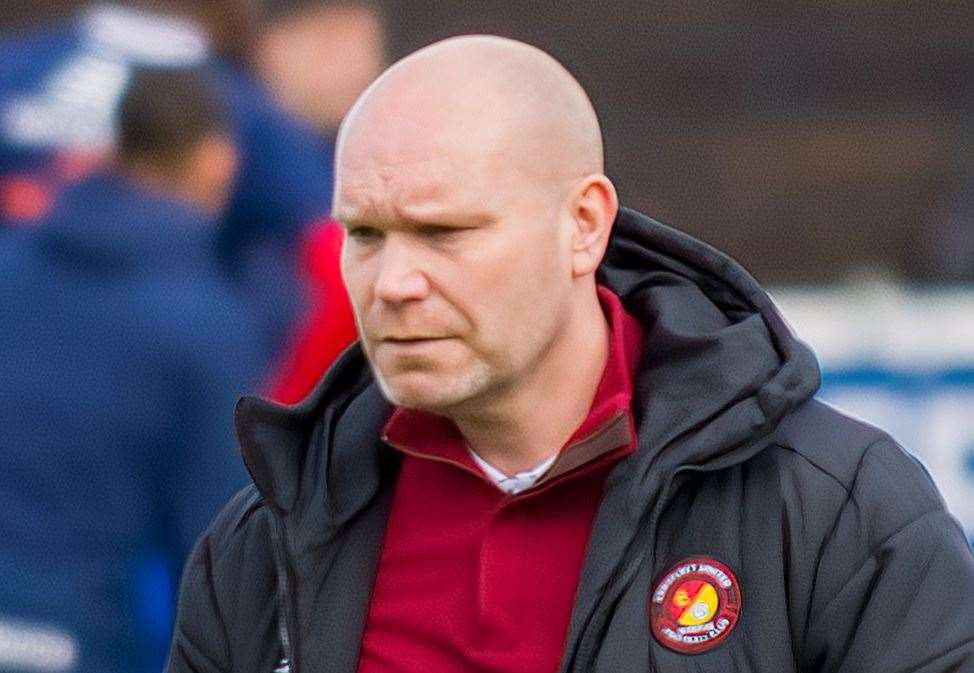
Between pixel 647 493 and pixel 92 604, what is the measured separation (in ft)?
5.42

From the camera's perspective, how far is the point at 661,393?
254 cm

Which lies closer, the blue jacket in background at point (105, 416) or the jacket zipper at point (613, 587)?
the jacket zipper at point (613, 587)

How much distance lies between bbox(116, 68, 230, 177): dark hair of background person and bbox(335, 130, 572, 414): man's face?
141 centimetres

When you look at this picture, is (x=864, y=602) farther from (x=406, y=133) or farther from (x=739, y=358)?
(x=406, y=133)

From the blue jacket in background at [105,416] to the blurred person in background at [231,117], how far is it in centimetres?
25

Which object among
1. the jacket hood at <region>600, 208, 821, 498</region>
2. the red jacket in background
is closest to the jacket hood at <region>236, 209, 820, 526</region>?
the jacket hood at <region>600, 208, 821, 498</region>

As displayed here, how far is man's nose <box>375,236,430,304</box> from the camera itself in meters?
2.44

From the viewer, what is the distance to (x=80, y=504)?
3701 millimetres

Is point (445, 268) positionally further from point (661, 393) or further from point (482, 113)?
point (661, 393)

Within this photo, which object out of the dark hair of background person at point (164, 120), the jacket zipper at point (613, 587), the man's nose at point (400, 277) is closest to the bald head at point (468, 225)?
the man's nose at point (400, 277)

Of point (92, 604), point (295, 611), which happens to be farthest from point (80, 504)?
point (295, 611)

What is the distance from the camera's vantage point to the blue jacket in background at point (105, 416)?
3672 mm

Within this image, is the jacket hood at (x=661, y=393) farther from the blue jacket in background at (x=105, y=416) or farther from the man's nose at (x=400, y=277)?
the blue jacket in background at (x=105, y=416)

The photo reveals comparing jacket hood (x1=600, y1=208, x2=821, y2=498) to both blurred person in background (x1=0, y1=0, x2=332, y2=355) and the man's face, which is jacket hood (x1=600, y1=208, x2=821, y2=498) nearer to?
the man's face
